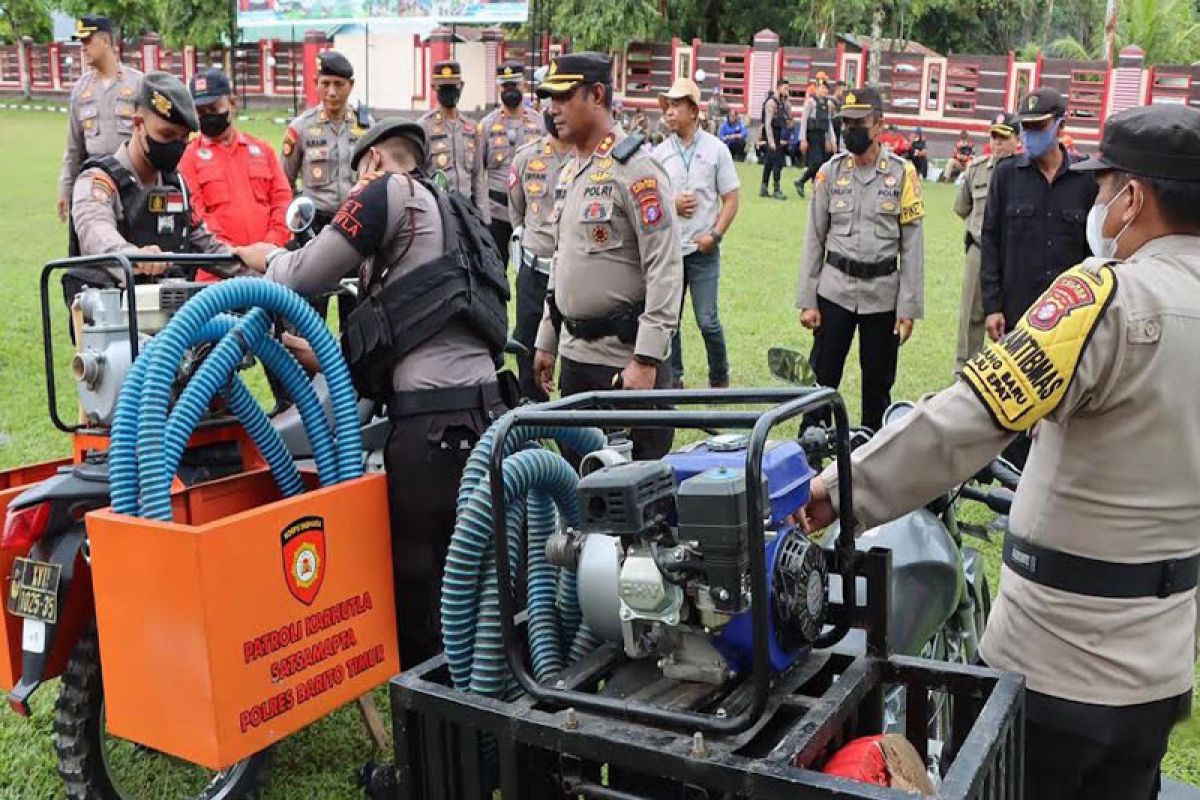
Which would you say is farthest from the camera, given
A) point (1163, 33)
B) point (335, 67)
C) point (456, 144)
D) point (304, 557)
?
point (1163, 33)

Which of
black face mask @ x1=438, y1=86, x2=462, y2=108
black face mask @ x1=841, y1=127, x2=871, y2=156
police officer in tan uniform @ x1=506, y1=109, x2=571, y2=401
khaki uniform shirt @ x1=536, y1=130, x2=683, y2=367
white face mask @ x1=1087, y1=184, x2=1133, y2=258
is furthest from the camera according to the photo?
black face mask @ x1=438, y1=86, x2=462, y2=108

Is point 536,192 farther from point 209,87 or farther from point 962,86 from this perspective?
point 962,86

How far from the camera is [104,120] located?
7023mm

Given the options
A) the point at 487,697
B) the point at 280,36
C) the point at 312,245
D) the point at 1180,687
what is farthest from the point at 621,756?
the point at 280,36

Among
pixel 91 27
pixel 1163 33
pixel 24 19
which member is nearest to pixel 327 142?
pixel 91 27

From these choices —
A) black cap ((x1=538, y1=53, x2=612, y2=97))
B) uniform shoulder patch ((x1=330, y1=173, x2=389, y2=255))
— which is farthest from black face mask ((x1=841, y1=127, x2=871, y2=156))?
uniform shoulder patch ((x1=330, y1=173, x2=389, y2=255))

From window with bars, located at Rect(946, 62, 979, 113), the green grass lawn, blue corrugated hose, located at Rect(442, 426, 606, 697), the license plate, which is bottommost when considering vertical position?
the green grass lawn

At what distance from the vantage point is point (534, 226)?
7031 mm

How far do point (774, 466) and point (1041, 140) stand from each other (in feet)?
15.1

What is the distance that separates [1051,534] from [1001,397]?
14.2 inches

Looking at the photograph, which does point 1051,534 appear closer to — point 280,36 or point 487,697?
point 487,697

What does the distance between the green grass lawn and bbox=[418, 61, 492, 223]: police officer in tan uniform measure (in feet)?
6.69

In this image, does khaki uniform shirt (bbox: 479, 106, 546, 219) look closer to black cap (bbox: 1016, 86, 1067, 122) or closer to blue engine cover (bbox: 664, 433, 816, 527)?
black cap (bbox: 1016, 86, 1067, 122)

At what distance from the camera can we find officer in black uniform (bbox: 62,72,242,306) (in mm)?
4234
